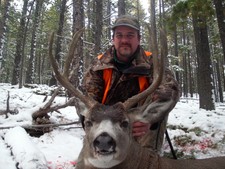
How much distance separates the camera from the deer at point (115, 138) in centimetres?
324

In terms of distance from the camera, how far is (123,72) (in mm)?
5176

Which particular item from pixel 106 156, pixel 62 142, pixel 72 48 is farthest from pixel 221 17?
pixel 106 156

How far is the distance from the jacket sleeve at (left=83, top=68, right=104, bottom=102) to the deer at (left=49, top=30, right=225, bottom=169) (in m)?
1.14

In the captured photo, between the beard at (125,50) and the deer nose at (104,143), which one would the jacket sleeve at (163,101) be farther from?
the deer nose at (104,143)

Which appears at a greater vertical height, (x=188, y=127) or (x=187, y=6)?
(x=187, y=6)

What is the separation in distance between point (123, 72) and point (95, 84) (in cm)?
53

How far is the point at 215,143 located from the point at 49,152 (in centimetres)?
358

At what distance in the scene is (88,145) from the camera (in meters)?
3.64

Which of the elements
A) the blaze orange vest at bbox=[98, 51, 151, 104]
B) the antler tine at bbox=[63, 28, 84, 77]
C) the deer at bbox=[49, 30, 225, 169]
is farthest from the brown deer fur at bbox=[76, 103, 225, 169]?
the blaze orange vest at bbox=[98, 51, 151, 104]

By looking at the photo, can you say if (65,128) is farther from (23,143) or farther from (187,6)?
(187,6)

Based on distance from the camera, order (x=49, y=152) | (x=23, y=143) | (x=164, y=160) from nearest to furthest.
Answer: (x=164, y=160) < (x=23, y=143) < (x=49, y=152)

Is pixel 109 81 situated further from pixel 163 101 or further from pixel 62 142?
pixel 62 142

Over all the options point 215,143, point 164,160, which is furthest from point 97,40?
point 164,160

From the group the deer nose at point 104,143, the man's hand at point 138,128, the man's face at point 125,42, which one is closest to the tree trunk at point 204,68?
the man's face at point 125,42
